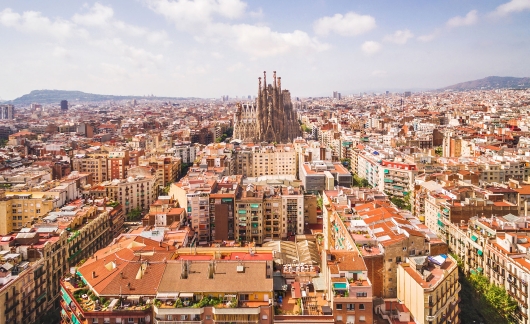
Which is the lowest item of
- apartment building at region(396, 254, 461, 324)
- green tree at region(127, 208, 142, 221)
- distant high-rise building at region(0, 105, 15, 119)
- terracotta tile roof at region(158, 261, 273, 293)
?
green tree at region(127, 208, 142, 221)

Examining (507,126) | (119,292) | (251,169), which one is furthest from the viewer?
(507,126)

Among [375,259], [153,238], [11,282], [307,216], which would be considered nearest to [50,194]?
[153,238]

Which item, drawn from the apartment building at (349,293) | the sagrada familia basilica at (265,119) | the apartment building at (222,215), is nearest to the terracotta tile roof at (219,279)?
the apartment building at (349,293)

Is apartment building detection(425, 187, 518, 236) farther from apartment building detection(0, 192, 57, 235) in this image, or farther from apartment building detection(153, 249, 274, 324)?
apartment building detection(0, 192, 57, 235)

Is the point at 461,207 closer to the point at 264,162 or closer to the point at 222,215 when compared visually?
the point at 222,215

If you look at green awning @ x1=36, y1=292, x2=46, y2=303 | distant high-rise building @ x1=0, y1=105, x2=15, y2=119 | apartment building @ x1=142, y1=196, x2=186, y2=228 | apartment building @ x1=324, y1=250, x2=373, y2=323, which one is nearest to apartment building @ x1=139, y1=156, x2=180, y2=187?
apartment building @ x1=142, y1=196, x2=186, y2=228

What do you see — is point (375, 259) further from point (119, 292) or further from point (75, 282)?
point (75, 282)

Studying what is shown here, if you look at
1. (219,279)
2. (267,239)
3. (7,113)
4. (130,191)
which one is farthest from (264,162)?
(7,113)
